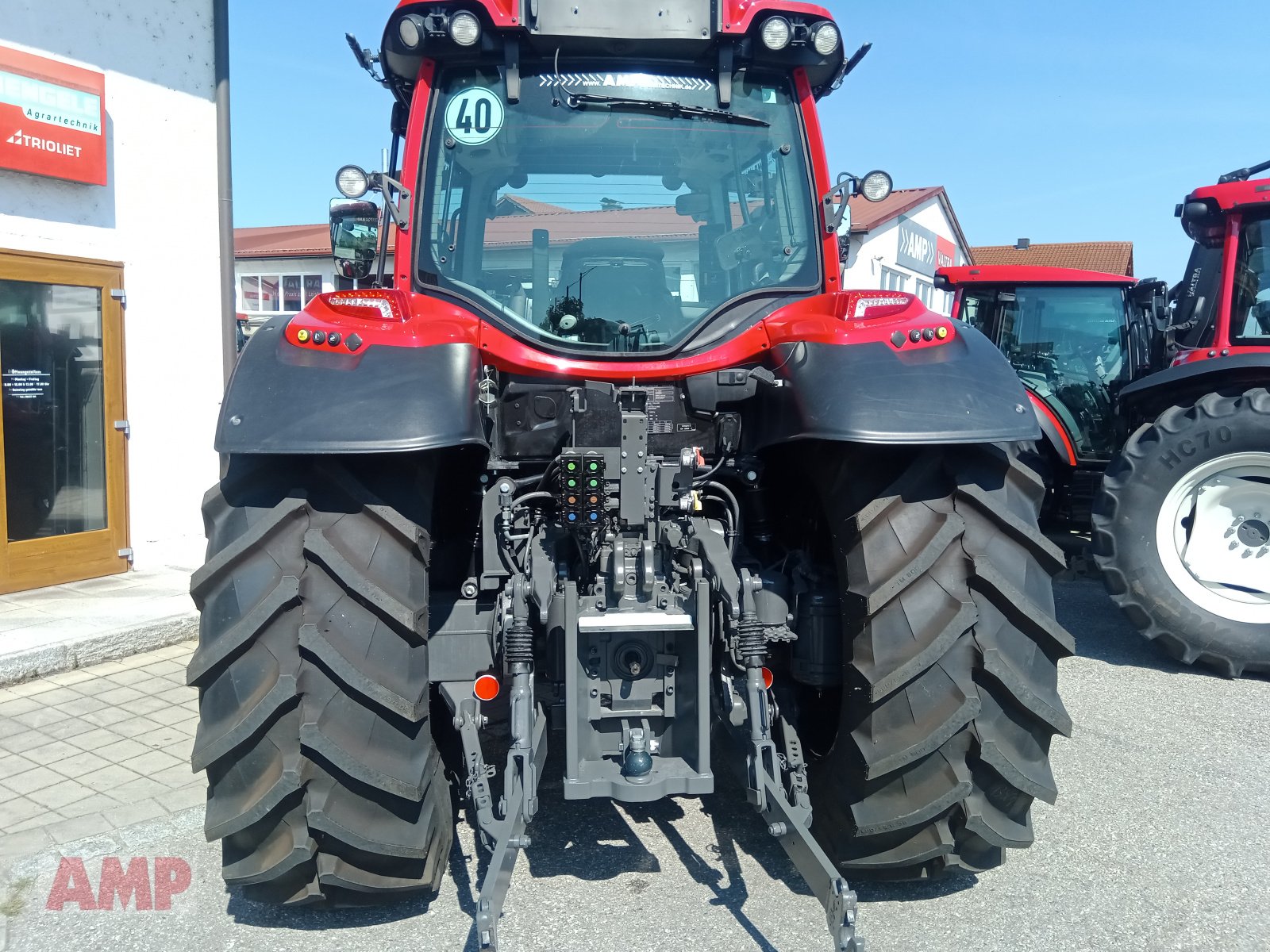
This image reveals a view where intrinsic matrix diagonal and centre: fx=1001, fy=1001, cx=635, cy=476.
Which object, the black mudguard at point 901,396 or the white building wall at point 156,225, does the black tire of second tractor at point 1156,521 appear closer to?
the black mudguard at point 901,396

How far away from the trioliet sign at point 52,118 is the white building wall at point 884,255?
58.2ft

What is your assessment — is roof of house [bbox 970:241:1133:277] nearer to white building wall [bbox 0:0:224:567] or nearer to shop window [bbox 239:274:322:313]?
shop window [bbox 239:274:322:313]

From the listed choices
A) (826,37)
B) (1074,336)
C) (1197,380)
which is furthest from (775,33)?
(1074,336)

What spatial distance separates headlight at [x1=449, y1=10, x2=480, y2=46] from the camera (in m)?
3.16

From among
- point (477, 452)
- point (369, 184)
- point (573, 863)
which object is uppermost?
point (369, 184)

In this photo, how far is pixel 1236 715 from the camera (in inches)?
182

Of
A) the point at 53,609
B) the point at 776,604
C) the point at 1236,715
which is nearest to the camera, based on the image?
the point at 776,604

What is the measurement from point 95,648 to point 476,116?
3.54 meters

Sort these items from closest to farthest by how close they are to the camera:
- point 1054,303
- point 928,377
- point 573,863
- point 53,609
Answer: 1. point 928,377
2. point 573,863
3. point 53,609
4. point 1054,303

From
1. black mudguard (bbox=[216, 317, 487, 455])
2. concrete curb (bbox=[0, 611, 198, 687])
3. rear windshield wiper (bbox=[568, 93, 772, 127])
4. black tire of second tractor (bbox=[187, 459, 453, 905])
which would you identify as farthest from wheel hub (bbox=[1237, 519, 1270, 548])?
concrete curb (bbox=[0, 611, 198, 687])

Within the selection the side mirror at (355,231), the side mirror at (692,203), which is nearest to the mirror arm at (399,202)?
the side mirror at (355,231)

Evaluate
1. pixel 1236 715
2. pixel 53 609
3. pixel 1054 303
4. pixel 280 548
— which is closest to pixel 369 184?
pixel 280 548

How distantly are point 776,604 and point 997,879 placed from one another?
3.62ft

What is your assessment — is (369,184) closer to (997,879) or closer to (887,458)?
(887,458)
